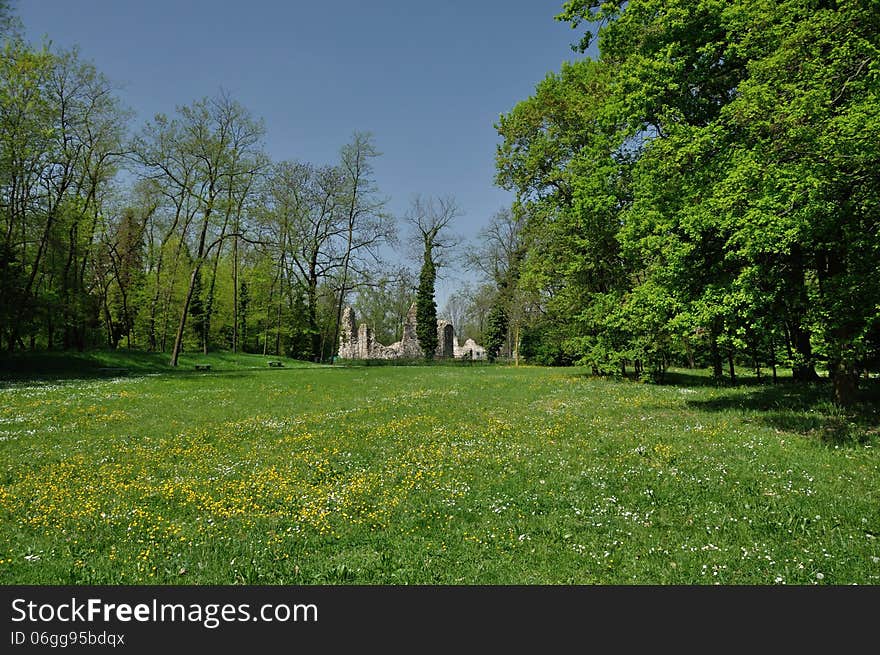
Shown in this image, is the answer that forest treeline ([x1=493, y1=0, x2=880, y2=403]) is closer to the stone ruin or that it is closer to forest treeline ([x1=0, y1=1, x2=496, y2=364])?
forest treeline ([x1=0, y1=1, x2=496, y2=364])

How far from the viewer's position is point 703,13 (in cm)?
1421

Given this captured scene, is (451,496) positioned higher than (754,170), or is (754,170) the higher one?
(754,170)

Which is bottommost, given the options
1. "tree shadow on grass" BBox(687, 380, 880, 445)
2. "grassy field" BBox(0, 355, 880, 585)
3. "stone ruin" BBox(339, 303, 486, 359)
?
"grassy field" BBox(0, 355, 880, 585)

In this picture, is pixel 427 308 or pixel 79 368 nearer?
pixel 79 368

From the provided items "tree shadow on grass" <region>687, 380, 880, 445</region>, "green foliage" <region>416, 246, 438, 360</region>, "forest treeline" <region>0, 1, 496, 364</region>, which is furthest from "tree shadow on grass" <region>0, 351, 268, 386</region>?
"green foliage" <region>416, 246, 438, 360</region>

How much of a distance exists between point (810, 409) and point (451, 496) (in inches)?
474

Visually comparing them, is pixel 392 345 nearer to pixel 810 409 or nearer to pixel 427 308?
pixel 427 308

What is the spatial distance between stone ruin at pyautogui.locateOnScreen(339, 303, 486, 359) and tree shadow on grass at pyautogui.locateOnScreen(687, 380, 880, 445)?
53.3m

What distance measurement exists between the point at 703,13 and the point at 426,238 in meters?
52.7

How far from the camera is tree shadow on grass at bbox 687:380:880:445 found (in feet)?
35.8

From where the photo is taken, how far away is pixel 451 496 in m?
7.84

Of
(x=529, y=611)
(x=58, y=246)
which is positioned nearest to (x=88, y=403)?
(x=529, y=611)

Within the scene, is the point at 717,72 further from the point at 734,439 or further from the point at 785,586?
the point at 785,586

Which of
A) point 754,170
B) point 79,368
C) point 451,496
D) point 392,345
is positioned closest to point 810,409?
point 754,170
